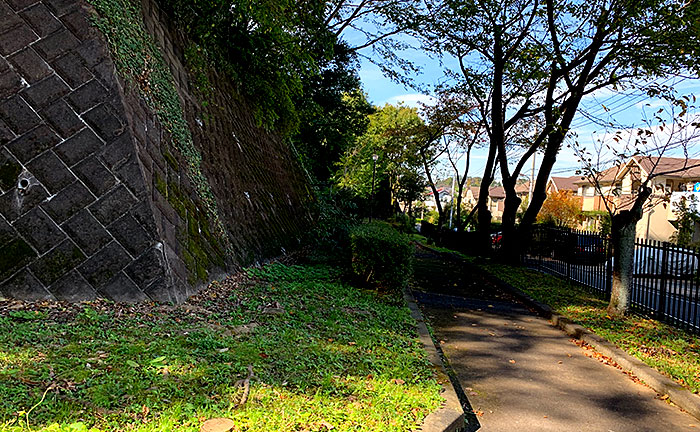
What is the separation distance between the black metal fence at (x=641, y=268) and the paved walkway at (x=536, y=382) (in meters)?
2.08

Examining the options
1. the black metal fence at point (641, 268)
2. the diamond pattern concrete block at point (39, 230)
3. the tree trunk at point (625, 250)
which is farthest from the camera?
the tree trunk at point (625, 250)

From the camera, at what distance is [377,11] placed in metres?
19.7

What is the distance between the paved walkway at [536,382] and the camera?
446cm

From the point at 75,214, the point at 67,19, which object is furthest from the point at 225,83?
the point at 75,214

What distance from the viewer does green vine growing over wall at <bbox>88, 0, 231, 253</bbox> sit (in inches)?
254

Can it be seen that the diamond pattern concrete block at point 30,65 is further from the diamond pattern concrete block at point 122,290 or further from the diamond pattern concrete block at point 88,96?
the diamond pattern concrete block at point 122,290

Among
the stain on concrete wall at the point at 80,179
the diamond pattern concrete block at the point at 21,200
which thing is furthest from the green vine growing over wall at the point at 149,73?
the diamond pattern concrete block at the point at 21,200

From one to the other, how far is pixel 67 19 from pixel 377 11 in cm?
1533

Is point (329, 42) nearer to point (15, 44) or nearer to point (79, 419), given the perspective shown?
point (15, 44)

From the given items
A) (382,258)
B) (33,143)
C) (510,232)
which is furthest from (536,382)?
(510,232)

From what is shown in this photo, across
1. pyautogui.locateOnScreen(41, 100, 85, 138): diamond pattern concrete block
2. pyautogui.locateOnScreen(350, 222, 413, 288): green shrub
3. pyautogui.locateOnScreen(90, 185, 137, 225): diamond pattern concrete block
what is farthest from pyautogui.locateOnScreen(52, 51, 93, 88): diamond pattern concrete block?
pyautogui.locateOnScreen(350, 222, 413, 288): green shrub

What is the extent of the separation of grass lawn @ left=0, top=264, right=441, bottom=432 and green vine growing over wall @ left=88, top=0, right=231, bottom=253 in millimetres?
2336

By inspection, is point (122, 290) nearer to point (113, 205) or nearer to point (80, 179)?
point (113, 205)

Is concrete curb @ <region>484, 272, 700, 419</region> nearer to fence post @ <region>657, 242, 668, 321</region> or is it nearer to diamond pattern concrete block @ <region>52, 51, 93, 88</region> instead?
fence post @ <region>657, 242, 668, 321</region>
